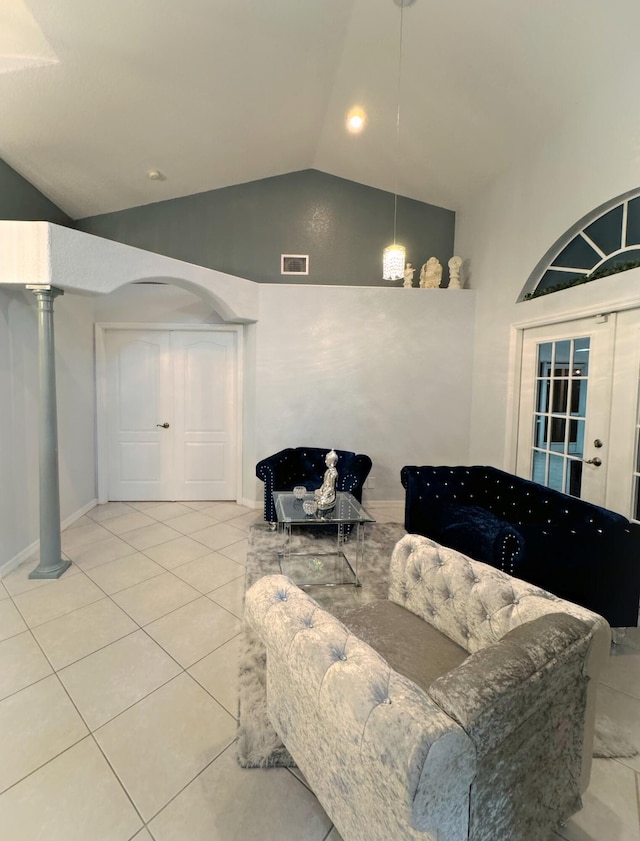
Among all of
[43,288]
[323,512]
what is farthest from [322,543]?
[43,288]

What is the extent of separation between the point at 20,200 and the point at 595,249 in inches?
192

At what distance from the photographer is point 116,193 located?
407 cm

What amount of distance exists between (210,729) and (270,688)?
0.47m

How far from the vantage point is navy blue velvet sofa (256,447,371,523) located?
3812 mm

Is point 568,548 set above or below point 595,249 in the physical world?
below

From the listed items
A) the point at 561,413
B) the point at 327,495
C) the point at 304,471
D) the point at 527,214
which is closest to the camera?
the point at 327,495

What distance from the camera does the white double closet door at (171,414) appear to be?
4.52 m

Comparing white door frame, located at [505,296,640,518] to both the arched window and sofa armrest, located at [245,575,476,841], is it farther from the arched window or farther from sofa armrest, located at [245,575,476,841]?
sofa armrest, located at [245,575,476,841]

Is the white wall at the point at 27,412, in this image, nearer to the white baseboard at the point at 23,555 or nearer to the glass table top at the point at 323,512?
the white baseboard at the point at 23,555

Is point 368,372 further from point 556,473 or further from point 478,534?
point 478,534

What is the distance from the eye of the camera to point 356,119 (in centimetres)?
362

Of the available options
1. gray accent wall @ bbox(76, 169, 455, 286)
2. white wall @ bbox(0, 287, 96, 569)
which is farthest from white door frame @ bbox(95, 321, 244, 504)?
gray accent wall @ bbox(76, 169, 455, 286)

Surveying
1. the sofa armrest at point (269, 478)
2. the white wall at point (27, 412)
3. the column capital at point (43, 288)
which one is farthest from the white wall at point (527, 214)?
the white wall at point (27, 412)

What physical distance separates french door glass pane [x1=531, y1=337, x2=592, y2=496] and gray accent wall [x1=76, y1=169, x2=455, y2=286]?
6.61 ft
